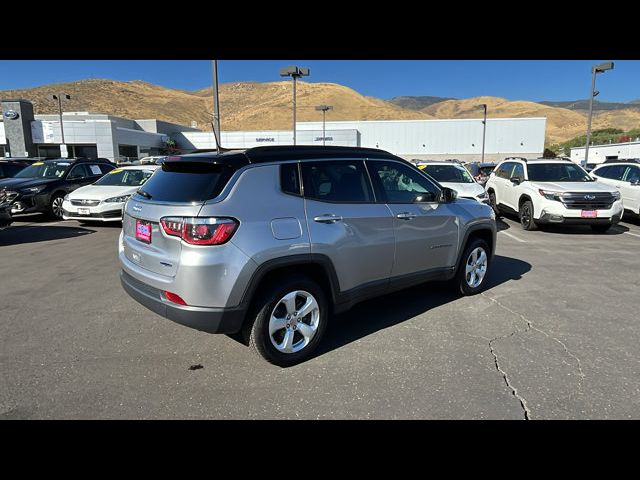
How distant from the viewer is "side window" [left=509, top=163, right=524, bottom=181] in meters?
10.8

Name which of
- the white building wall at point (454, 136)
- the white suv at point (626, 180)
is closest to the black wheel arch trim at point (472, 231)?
the white suv at point (626, 180)

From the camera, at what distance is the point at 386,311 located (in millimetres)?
4742

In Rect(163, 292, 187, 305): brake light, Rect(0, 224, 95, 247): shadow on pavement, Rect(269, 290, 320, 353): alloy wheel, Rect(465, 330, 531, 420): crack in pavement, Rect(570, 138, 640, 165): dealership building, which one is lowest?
Rect(465, 330, 531, 420): crack in pavement

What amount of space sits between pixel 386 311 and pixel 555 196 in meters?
6.72

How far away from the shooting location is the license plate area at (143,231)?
3.38 metres

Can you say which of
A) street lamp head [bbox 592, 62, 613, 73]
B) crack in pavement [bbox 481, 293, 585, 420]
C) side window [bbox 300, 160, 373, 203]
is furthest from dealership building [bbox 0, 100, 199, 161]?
crack in pavement [bbox 481, 293, 585, 420]

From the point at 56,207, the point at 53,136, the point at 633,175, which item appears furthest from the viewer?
the point at 53,136

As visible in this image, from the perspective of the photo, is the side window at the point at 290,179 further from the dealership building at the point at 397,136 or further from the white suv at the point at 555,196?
the dealership building at the point at 397,136

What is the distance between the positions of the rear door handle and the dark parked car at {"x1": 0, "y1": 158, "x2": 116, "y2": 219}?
10298 mm

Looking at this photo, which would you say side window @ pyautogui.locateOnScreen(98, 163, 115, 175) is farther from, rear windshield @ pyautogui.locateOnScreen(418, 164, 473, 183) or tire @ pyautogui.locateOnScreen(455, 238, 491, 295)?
tire @ pyautogui.locateOnScreen(455, 238, 491, 295)

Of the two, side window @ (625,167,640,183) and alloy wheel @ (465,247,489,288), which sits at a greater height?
side window @ (625,167,640,183)

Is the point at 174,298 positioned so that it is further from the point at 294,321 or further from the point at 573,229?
the point at 573,229

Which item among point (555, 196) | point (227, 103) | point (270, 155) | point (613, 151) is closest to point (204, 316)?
point (270, 155)
